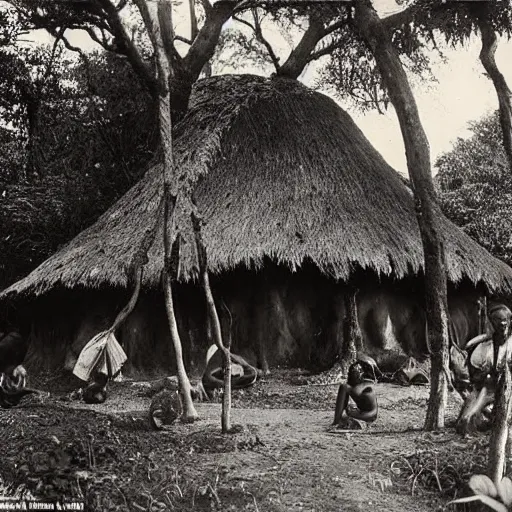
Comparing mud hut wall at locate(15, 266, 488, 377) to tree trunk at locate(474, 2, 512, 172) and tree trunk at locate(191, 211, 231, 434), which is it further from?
tree trunk at locate(191, 211, 231, 434)

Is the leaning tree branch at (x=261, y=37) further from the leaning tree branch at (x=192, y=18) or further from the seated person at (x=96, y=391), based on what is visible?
the seated person at (x=96, y=391)

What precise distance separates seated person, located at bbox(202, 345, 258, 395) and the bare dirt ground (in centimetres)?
195

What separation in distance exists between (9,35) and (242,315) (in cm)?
619

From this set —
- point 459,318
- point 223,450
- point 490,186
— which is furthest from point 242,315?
point 490,186

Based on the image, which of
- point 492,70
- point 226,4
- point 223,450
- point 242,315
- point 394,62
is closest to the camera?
point 223,450

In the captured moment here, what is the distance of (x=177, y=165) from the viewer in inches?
484

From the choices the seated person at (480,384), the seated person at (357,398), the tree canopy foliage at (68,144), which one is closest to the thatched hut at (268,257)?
the tree canopy foliage at (68,144)

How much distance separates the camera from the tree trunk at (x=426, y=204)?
6784 millimetres

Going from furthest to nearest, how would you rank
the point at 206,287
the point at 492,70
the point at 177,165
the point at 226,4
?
the point at 226,4 → the point at 177,165 → the point at 492,70 → the point at 206,287

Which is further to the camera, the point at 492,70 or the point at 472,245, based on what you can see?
the point at 472,245

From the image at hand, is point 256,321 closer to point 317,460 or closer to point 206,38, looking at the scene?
point 317,460

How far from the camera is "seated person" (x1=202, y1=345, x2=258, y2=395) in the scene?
9.11 metres

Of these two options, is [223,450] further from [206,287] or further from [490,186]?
[490,186]

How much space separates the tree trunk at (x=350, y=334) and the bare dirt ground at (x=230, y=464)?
142 inches
